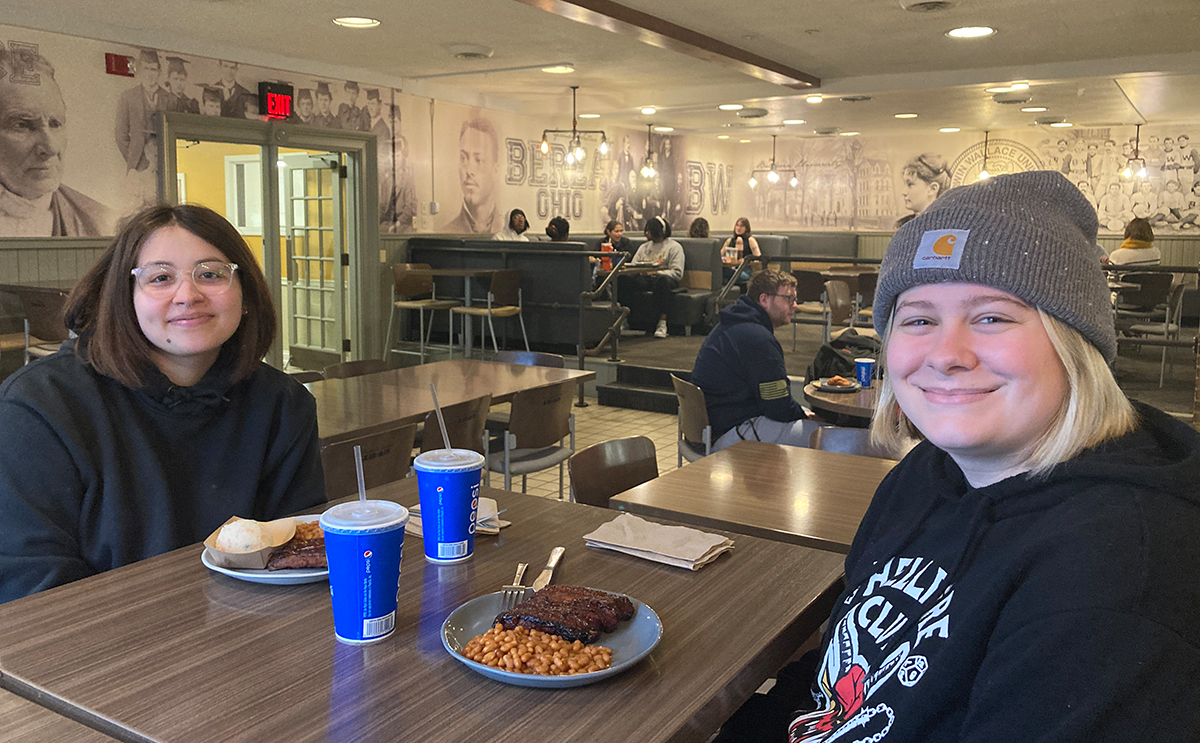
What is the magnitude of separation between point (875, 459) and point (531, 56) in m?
5.70

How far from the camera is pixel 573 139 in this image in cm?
1085

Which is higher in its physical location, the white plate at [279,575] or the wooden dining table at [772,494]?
the white plate at [279,575]

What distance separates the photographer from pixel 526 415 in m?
4.11

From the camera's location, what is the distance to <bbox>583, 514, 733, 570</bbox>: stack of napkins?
1.66 m

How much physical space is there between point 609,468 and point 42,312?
15.1ft

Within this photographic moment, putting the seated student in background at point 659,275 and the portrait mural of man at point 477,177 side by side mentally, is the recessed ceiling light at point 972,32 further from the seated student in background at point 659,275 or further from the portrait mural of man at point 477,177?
the portrait mural of man at point 477,177

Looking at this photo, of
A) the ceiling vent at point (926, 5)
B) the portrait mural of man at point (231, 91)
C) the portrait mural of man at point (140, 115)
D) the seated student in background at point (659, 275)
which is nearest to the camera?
the ceiling vent at point (926, 5)

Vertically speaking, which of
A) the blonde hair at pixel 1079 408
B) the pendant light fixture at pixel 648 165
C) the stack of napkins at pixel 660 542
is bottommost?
the stack of napkins at pixel 660 542

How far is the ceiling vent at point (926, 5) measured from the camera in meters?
5.57

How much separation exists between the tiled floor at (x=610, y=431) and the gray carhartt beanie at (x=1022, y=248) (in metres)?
4.21

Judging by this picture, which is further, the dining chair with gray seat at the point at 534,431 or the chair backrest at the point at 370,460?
the dining chair with gray seat at the point at 534,431

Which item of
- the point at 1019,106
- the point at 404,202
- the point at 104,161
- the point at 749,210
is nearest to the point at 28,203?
the point at 104,161

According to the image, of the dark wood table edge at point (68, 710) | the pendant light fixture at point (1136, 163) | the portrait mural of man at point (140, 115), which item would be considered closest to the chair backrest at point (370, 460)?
the dark wood table edge at point (68, 710)

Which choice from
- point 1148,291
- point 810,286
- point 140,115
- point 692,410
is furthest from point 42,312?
point 1148,291
